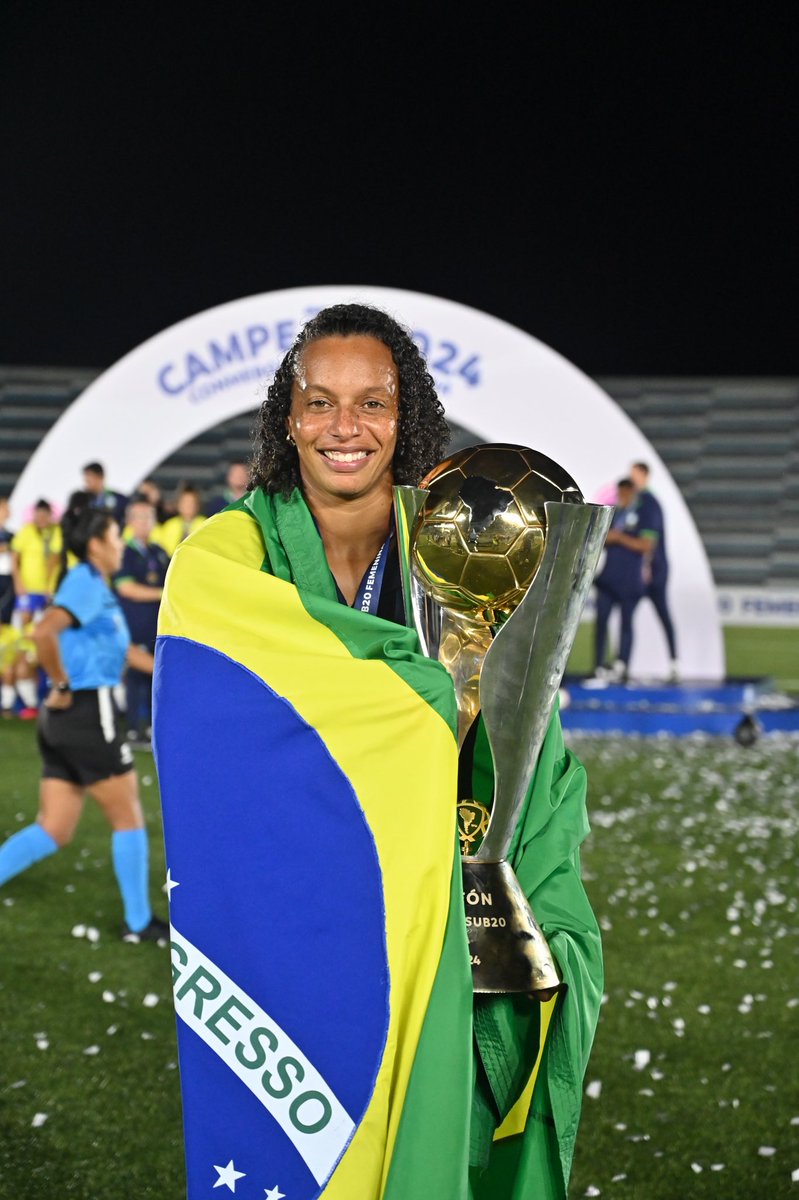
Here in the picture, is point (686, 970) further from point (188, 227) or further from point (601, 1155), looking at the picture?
point (188, 227)

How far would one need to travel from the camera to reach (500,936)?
73.8 inches

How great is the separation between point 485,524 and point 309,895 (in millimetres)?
529

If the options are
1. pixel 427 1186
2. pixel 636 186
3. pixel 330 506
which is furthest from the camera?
pixel 636 186

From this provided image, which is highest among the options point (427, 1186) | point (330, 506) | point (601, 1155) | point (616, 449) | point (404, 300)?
point (404, 300)

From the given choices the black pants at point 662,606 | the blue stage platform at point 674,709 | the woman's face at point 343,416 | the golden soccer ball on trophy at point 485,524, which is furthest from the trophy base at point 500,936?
the black pants at point 662,606

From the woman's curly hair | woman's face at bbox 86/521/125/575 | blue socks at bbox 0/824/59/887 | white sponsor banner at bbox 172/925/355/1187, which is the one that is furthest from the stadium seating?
white sponsor banner at bbox 172/925/355/1187

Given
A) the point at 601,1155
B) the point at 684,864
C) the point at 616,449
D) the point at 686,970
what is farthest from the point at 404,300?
the point at 601,1155

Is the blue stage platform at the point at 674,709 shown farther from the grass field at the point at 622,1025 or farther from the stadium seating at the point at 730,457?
the stadium seating at the point at 730,457

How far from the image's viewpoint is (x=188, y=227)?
22.5 m

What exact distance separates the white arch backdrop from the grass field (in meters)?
4.72

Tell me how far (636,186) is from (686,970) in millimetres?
18890

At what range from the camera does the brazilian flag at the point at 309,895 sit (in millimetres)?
1778

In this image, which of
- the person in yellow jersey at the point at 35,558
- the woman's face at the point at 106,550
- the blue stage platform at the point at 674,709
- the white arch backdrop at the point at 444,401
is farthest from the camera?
the white arch backdrop at the point at 444,401

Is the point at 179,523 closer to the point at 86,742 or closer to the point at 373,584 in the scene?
the point at 86,742
